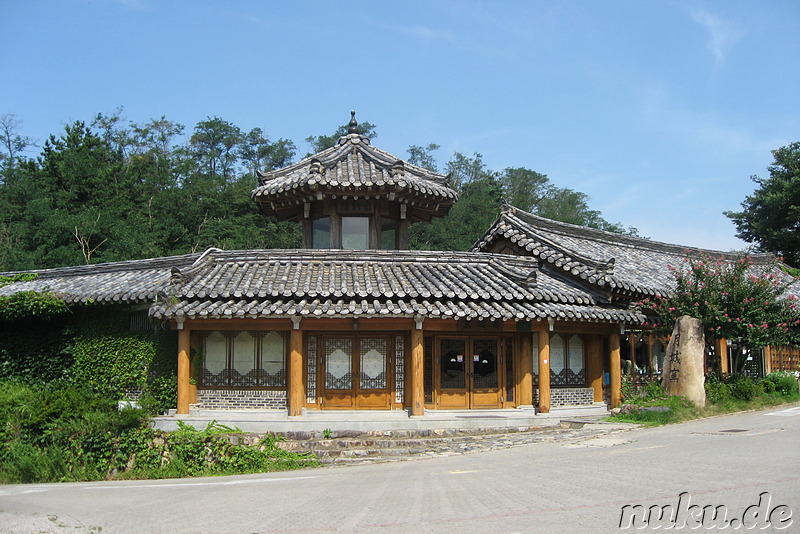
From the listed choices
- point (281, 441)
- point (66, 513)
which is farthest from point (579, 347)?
point (66, 513)

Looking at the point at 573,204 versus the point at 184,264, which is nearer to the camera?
the point at 184,264

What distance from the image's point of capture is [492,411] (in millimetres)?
17391

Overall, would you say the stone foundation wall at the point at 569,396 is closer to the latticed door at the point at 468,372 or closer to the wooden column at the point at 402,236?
the latticed door at the point at 468,372

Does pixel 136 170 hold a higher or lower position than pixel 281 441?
higher

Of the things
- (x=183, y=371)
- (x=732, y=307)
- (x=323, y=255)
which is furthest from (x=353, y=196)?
(x=732, y=307)

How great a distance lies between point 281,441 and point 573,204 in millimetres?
59645

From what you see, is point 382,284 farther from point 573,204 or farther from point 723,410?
point 573,204

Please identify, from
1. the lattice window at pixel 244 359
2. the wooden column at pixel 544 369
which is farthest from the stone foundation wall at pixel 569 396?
the lattice window at pixel 244 359

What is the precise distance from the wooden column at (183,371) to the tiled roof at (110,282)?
1.25 m

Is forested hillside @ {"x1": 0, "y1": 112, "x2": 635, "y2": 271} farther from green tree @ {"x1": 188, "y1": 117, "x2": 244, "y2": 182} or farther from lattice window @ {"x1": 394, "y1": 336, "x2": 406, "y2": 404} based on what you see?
lattice window @ {"x1": 394, "y1": 336, "x2": 406, "y2": 404}

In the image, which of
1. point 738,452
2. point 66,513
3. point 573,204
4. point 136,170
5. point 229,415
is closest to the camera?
point 66,513

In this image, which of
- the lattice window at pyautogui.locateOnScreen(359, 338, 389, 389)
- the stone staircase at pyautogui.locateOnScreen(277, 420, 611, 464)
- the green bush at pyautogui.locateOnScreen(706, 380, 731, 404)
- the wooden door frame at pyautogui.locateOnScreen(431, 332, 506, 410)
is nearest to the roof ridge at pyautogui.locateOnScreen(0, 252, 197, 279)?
the lattice window at pyautogui.locateOnScreen(359, 338, 389, 389)

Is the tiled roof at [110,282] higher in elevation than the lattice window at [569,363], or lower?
higher

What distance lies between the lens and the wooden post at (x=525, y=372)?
17766 mm
